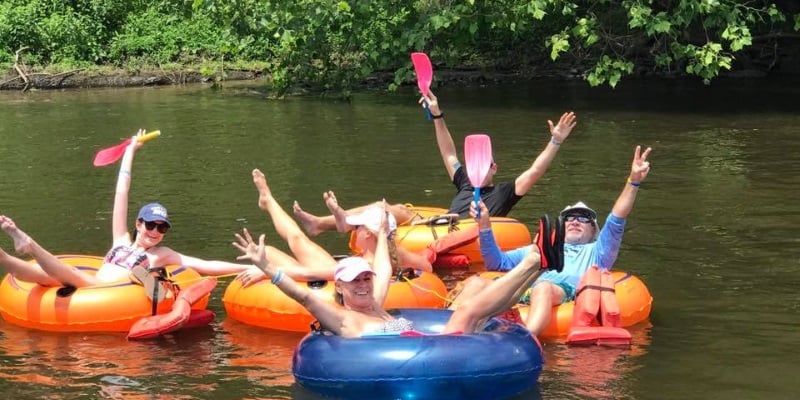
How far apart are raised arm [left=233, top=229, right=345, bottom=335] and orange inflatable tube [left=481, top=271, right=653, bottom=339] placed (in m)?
1.28

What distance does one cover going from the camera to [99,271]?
676 centimetres

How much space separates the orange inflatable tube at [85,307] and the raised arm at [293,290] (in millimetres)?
1444

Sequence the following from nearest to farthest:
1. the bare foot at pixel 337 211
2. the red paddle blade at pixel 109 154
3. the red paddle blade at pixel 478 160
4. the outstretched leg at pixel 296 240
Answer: the outstretched leg at pixel 296 240 < the bare foot at pixel 337 211 < the red paddle blade at pixel 109 154 < the red paddle blade at pixel 478 160

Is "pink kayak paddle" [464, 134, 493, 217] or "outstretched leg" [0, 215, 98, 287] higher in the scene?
"pink kayak paddle" [464, 134, 493, 217]

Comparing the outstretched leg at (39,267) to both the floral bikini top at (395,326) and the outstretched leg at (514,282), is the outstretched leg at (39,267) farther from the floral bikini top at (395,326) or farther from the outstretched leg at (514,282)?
the outstretched leg at (514,282)

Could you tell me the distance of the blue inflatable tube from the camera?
495cm

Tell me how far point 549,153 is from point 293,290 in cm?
299

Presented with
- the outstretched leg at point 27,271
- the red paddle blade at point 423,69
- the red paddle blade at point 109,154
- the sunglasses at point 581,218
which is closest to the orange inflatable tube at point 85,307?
the outstretched leg at point 27,271

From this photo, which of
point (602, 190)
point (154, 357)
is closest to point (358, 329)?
point (154, 357)

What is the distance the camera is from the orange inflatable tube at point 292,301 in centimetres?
639

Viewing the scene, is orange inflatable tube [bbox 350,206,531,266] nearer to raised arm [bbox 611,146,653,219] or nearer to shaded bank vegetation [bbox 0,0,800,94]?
raised arm [bbox 611,146,653,219]

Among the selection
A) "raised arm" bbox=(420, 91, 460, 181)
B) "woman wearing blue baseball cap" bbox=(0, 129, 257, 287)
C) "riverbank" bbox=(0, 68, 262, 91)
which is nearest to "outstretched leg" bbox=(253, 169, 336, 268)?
"woman wearing blue baseball cap" bbox=(0, 129, 257, 287)

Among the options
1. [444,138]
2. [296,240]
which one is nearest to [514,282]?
[296,240]

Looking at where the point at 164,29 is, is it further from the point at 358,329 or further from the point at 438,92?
the point at 358,329
